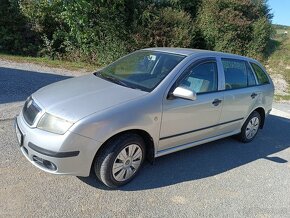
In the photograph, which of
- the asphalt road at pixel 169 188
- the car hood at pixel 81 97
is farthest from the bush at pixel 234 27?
the car hood at pixel 81 97

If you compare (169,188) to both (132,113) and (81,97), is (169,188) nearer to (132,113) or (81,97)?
(132,113)

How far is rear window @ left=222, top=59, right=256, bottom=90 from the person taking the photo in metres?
4.80

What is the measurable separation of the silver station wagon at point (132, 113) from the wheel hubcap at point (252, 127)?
0.38 meters

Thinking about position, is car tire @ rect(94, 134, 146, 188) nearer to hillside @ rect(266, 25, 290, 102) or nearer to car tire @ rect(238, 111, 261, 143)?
car tire @ rect(238, 111, 261, 143)

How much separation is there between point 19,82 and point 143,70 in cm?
460

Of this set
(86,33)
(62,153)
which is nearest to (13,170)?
(62,153)

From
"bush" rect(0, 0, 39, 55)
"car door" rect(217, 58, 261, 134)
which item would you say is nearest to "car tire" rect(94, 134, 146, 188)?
"car door" rect(217, 58, 261, 134)

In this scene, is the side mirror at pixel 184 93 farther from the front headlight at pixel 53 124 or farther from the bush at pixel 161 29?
the bush at pixel 161 29

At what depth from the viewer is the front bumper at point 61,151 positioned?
3.10m

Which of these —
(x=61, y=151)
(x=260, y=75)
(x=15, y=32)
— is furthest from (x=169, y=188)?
(x=15, y=32)

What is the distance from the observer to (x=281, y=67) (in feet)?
52.3

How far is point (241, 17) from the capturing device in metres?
15.5

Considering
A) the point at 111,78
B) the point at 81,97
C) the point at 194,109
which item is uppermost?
the point at 111,78

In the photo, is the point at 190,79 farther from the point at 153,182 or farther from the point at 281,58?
the point at 281,58
